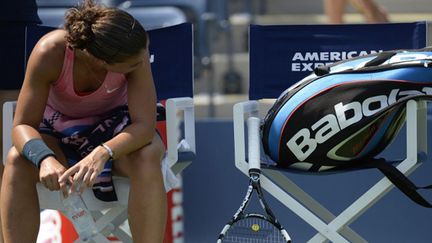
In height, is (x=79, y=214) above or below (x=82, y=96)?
below

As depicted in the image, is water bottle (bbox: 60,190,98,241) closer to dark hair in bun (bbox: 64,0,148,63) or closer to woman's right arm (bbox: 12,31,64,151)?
woman's right arm (bbox: 12,31,64,151)

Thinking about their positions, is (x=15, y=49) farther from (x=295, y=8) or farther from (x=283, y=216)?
(x=295, y=8)

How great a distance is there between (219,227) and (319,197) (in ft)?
1.66

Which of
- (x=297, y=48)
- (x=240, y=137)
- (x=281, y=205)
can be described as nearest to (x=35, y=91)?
(x=240, y=137)

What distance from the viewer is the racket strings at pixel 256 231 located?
3.56m

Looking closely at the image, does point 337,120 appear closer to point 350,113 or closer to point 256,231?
point 350,113

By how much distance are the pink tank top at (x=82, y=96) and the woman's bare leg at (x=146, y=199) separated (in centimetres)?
30

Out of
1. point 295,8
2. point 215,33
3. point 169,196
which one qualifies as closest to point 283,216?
point 169,196

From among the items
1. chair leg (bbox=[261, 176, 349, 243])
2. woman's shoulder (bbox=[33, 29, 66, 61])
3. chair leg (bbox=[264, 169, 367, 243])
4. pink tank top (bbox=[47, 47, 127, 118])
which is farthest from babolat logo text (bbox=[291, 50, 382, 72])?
woman's shoulder (bbox=[33, 29, 66, 61])

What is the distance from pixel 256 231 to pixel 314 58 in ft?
3.44

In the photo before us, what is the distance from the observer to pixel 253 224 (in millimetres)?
3592

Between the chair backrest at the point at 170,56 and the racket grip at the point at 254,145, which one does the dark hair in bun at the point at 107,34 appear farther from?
the chair backrest at the point at 170,56

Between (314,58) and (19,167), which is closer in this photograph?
(19,167)

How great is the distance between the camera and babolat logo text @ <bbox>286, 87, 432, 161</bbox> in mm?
3607
